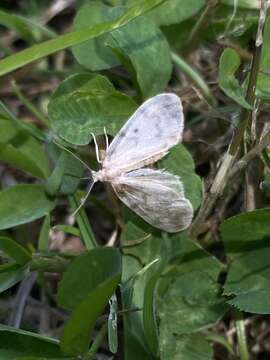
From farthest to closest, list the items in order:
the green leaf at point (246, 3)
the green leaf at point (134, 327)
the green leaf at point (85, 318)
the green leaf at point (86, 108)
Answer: the green leaf at point (246, 3) < the green leaf at point (86, 108) < the green leaf at point (134, 327) < the green leaf at point (85, 318)

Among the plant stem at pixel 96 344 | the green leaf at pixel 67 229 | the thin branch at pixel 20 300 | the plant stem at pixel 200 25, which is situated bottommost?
the plant stem at pixel 96 344

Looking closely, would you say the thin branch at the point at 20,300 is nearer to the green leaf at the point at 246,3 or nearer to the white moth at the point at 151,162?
the white moth at the point at 151,162

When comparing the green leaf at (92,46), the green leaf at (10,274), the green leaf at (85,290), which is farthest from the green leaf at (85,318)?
the green leaf at (92,46)

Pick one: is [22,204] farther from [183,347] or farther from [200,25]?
[200,25]

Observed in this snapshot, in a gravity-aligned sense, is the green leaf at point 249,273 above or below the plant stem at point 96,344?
above

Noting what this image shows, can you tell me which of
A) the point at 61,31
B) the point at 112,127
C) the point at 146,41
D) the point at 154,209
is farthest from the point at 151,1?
the point at 61,31

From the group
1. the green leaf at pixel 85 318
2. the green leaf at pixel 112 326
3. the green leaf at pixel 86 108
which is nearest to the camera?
the green leaf at pixel 85 318

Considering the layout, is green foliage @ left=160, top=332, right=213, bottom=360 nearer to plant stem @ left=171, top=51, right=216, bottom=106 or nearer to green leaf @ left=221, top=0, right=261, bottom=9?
plant stem @ left=171, top=51, right=216, bottom=106
